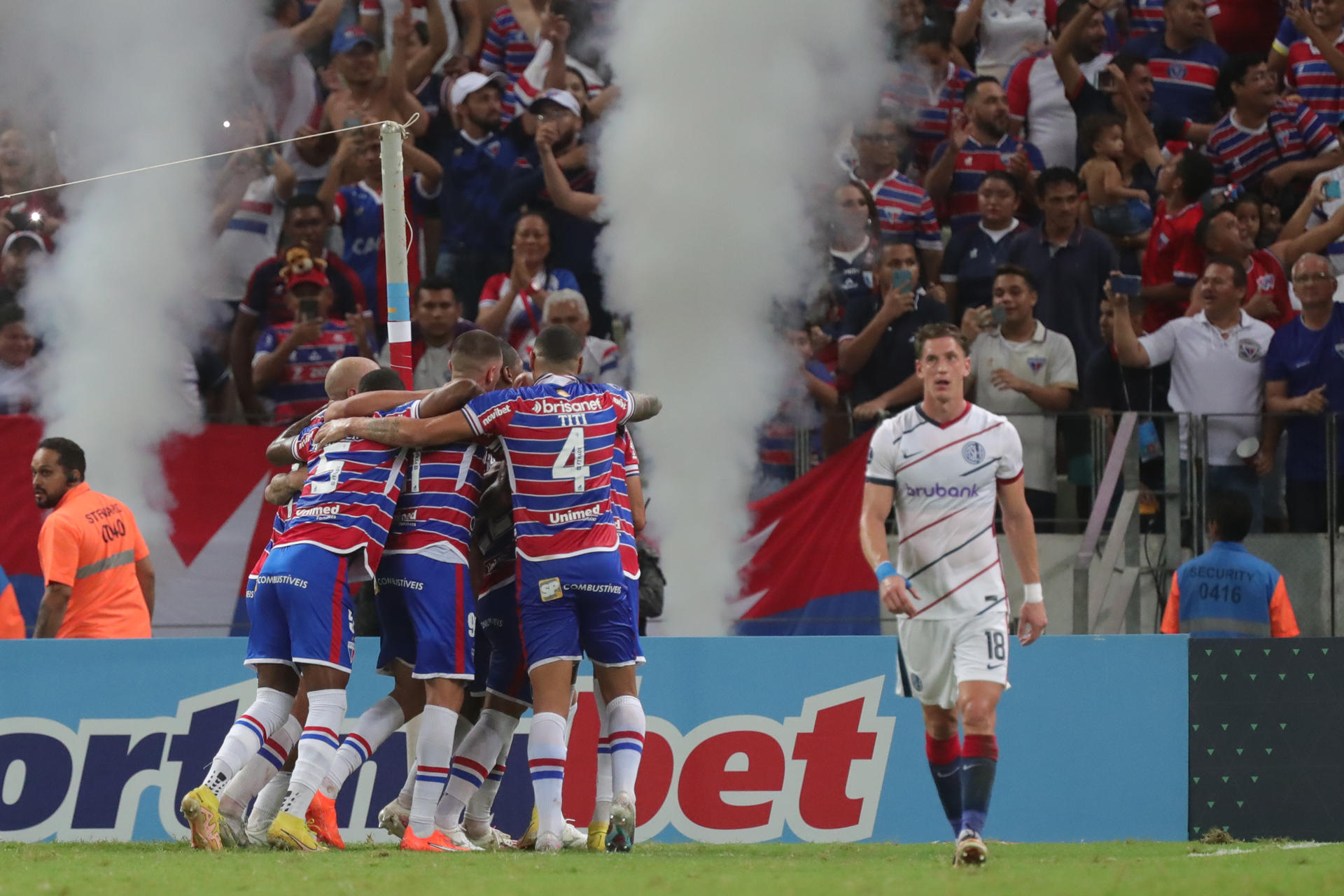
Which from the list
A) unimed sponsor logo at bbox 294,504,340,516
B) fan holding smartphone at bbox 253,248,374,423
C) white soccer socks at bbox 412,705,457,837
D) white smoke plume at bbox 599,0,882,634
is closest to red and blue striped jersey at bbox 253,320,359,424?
fan holding smartphone at bbox 253,248,374,423

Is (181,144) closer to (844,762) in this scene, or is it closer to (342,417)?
(342,417)

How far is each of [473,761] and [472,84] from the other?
23.1 feet

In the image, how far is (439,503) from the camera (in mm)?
6590

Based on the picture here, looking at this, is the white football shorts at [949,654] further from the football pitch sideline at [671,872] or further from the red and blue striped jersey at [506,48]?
the red and blue striped jersey at [506,48]

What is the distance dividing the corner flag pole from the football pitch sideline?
241cm

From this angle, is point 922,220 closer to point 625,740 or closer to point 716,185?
point 716,185

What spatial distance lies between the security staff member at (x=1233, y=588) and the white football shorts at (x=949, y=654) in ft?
9.88

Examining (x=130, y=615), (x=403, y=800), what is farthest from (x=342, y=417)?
(x=130, y=615)

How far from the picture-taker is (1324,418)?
10398 millimetres

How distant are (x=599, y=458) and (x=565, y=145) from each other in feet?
19.4

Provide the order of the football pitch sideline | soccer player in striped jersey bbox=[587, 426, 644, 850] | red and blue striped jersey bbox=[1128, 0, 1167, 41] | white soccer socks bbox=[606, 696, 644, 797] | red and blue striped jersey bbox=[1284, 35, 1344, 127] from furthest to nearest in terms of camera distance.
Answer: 1. red and blue striped jersey bbox=[1128, 0, 1167, 41]
2. red and blue striped jersey bbox=[1284, 35, 1344, 127]
3. soccer player in striped jersey bbox=[587, 426, 644, 850]
4. white soccer socks bbox=[606, 696, 644, 797]
5. the football pitch sideline

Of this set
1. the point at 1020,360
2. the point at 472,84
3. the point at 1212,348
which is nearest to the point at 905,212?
the point at 1020,360

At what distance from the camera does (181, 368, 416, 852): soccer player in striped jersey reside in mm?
6191

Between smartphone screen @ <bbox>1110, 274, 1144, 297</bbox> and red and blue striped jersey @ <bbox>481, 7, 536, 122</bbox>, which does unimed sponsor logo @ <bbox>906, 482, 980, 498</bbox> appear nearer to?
smartphone screen @ <bbox>1110, 274, 1144, 297</bbox>
